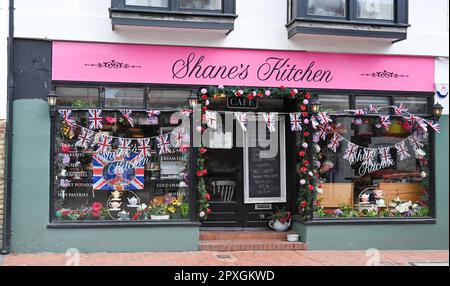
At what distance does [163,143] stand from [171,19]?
218cm

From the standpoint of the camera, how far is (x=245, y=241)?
35.0 ft

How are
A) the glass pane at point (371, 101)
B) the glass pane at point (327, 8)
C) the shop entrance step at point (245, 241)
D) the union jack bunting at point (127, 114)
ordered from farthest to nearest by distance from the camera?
the glass pane at point (371, 101) < the glass pane at point (327, 8) < the shop entrance step at point (245, 241) < the union jack bunting at point (127, 114)

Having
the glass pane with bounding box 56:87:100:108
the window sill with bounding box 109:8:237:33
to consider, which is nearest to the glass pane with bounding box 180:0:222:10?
the window sill with bounding box 109:8:237:33

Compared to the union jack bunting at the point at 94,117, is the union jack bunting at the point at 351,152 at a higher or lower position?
lower

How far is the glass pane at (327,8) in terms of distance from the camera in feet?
34.2

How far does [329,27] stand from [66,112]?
4.89 m

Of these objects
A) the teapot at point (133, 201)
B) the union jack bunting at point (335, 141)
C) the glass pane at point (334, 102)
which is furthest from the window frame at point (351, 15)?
the teapot at point (133, 201)

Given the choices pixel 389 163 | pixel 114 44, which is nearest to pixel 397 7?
pixel 389 163

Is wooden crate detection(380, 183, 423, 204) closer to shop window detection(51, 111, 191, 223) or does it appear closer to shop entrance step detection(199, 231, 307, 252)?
shop entrance step detection(199, 231, 307, 252)

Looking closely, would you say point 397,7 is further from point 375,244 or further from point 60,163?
point 60,163

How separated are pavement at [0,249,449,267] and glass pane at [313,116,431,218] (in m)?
0.91

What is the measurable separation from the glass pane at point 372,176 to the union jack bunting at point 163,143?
288 centimetres

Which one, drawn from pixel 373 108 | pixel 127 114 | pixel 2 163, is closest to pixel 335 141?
pixel 373 108

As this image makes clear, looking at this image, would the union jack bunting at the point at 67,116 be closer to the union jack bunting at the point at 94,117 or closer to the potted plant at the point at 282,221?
the union jack bunting at the point at 94,117
